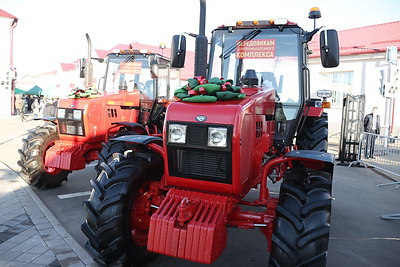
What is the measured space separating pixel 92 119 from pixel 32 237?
256 centimetres

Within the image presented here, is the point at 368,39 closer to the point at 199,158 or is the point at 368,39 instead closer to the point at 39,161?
the point at 39,161

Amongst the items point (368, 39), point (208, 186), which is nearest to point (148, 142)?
point (208, 186)

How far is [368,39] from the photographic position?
1812cm

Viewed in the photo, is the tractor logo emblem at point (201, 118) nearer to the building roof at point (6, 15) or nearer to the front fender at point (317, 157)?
the front fender at point (317, 157)

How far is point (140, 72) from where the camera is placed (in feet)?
24.0

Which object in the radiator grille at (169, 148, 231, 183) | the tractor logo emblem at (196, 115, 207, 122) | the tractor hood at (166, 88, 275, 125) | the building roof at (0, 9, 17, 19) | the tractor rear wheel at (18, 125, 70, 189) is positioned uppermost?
the building roof at (0, 9, 17, 19)

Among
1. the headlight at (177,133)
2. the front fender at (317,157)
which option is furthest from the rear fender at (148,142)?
the front fender at (317,157)

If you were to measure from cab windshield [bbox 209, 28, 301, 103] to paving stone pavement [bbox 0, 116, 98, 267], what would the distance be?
2787 millimetres

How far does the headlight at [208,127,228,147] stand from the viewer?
271 cm

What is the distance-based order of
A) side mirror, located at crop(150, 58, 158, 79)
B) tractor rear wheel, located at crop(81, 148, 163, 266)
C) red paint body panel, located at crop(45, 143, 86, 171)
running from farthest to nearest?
side mirror, located at crop(150, 58, 158, 79), red paint body panel, located at crop(45, 143, 86, 171), tractor rear wheel, located at crop(81, 148, 163, 266)

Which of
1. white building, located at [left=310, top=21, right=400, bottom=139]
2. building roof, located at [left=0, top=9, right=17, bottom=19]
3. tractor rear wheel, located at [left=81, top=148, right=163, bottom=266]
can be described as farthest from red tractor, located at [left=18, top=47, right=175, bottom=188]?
building roof, located at [left=0, top=9, right=17, bottom=19]

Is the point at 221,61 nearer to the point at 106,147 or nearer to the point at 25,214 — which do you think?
the point at 106,147

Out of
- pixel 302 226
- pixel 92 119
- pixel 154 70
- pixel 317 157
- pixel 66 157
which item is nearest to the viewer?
pixel 302 226

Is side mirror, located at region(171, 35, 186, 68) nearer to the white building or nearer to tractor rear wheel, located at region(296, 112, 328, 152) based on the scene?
tractor rear wheel, located at region(296, 112, 328, 152)
